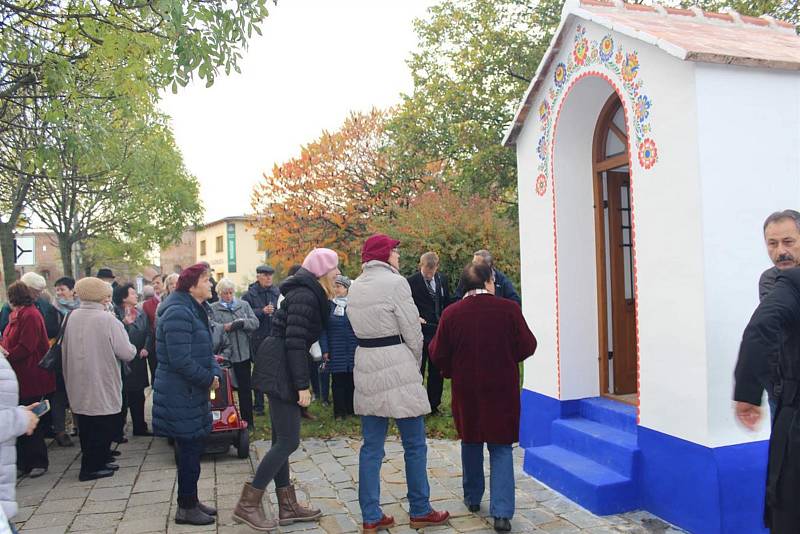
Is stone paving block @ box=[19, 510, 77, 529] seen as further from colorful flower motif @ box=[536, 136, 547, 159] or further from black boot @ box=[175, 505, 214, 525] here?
colorful flower motif @ box=[536, 136, 547, 159]

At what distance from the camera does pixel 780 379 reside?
275 centimetres

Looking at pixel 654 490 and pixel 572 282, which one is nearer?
pixel 654 490

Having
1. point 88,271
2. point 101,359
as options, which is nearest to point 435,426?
point 101,359

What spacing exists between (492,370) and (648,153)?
2.03 metres

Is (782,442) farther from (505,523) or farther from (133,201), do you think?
(133,201)

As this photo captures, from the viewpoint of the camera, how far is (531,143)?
6500 millimetres

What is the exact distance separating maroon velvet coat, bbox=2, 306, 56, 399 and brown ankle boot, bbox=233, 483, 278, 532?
3.20 meters

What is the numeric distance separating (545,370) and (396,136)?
44.6ft

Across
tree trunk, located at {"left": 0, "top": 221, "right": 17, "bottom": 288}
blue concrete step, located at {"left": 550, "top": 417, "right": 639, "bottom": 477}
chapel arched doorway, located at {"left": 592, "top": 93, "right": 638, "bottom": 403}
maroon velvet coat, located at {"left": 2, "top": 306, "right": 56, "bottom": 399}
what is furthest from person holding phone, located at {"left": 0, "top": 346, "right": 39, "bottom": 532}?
tree trunk, located at {"left": 0, "top": 221, "right": 17, "bottom": 288}

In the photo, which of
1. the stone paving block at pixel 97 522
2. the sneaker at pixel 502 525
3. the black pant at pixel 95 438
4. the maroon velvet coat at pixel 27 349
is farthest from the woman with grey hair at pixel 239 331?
the sneaker at pixel 502 525

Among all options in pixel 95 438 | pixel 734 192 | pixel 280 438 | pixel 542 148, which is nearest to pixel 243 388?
pixel 95 438

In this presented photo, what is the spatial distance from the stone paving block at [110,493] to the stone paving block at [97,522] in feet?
1.34

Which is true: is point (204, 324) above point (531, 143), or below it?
below

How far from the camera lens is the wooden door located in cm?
618
